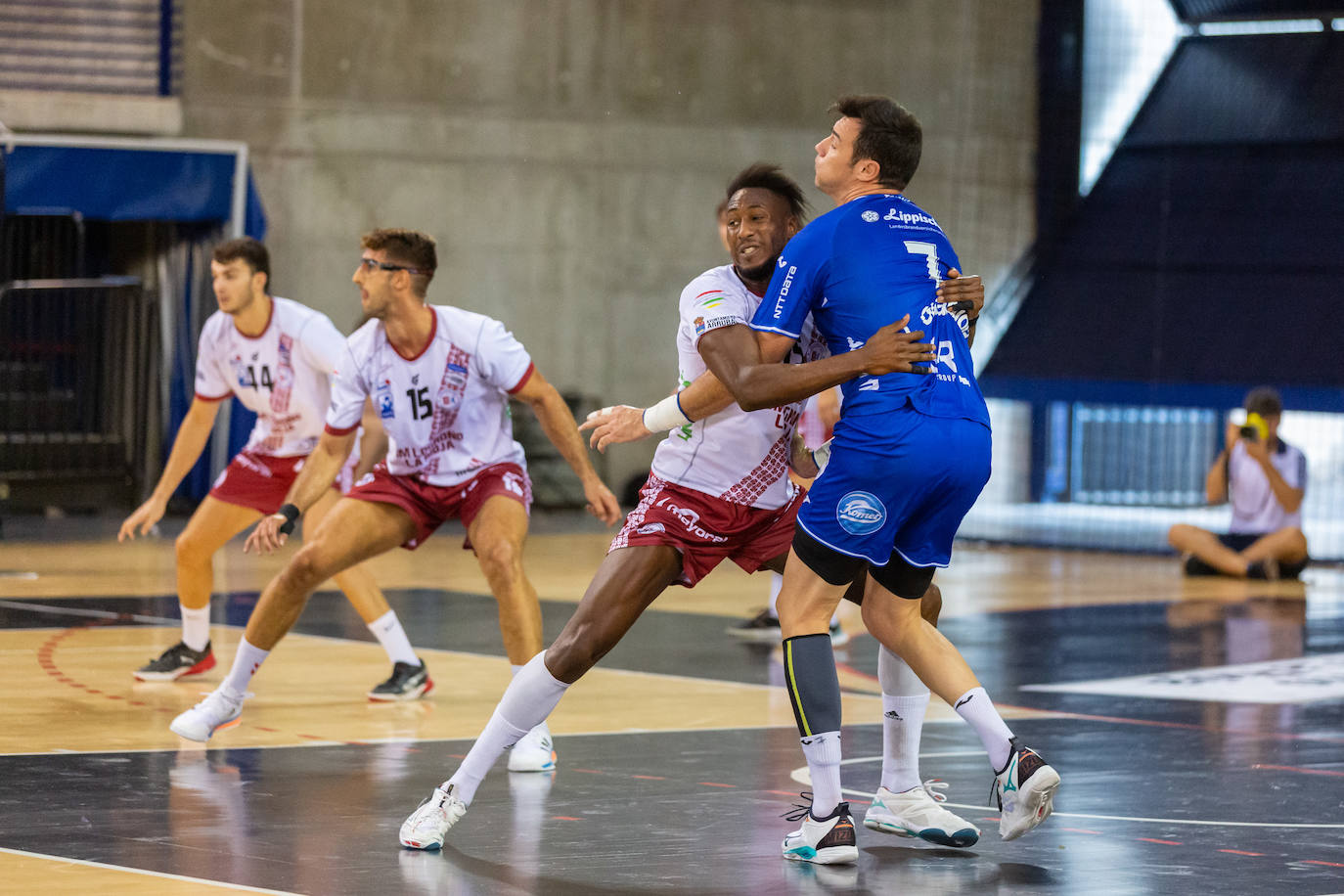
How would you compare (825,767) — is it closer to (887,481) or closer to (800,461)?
(887,481)

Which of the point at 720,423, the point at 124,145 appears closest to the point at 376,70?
the point at 124,145

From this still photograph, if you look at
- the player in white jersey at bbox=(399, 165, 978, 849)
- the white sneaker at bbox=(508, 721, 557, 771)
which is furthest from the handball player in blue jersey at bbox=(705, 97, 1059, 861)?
the white sneaker at bbox=(508, 721, 557, 771)

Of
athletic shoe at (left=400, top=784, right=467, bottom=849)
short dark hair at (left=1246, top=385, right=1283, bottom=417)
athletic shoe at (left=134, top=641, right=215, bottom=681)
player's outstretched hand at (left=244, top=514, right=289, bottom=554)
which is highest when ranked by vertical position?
player's outstretched hand at (left=244, top=514, right=289, bottom=554)

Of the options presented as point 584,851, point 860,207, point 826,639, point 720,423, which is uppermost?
point 860,207

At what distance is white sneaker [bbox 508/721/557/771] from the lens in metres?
6.66

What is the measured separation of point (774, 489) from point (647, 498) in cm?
38

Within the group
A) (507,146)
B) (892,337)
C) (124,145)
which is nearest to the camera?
(892,337)

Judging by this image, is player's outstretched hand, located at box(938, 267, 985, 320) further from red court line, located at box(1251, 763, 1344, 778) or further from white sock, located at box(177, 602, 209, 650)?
white sock, located at box(177, 602, 209, 650)

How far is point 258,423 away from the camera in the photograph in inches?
348

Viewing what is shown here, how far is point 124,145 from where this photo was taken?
56.0ft

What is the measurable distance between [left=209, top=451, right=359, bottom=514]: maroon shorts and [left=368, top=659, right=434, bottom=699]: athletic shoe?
86cm

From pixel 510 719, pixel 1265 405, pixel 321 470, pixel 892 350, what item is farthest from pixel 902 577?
pixel 1265 405

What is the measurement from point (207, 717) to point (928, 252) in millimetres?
3226

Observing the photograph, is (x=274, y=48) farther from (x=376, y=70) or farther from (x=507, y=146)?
(x=507, y=146)
